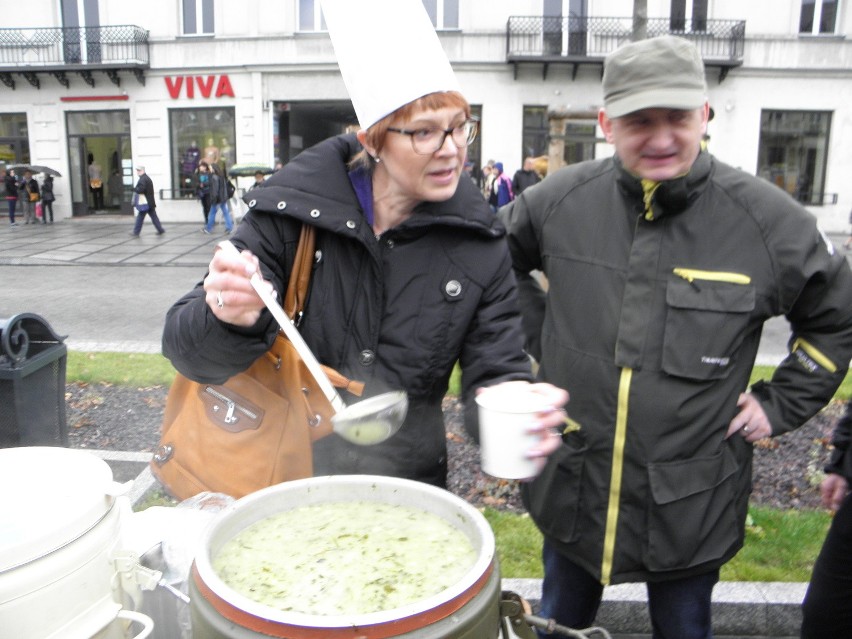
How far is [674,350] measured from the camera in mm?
1903

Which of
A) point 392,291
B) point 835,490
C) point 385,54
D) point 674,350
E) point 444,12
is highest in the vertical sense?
point 444,12

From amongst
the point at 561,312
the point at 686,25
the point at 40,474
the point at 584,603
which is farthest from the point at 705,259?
the point at 686,25

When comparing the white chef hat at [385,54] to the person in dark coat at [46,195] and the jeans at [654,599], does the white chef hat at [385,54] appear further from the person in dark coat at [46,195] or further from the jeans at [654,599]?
the person in dark coat at [46,195]

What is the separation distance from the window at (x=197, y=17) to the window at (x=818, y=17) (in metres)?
16.4

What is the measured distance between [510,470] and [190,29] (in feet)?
74.9

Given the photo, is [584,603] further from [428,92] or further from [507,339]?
[428,92]

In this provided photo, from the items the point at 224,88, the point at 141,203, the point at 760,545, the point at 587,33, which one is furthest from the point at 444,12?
the point at 760,545

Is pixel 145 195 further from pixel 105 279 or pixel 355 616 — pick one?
pixel 355 616

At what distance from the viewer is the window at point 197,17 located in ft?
69.9

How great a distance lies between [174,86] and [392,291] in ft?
71.9

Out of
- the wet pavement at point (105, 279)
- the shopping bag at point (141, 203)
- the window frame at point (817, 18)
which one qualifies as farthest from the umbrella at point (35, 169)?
the window frame at point (817, 18)

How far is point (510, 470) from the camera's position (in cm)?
152

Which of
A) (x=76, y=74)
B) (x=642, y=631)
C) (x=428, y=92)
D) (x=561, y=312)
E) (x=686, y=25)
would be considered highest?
(x=686, y=25)

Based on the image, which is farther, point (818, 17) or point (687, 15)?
point (687, 15)
